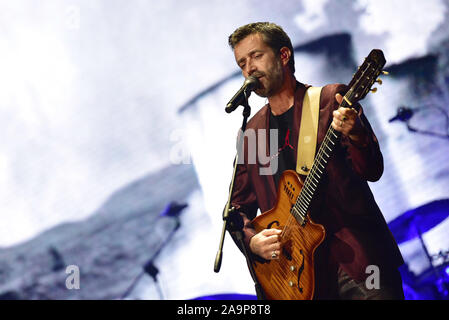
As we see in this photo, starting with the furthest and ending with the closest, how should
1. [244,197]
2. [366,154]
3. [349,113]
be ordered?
[244,197], [366,154], [349,113]

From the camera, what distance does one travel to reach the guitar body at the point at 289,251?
1.92m

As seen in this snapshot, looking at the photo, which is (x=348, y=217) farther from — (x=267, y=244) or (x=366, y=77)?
(x=366, y=77)

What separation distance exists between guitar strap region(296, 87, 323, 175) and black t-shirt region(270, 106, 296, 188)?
0.06 m

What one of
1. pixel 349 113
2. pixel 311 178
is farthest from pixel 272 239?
pixel 349 113

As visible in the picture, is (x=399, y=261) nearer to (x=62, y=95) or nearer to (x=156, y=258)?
(x=156, y=258)

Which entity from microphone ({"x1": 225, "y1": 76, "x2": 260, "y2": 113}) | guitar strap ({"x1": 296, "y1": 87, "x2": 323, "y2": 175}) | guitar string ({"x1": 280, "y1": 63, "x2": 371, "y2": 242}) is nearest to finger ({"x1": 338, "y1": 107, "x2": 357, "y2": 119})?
guitar string ({"x1": 280, "y1": 63, "x2": 371, "y2": 242})

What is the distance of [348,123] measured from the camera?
169cm

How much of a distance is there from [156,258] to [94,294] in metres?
0.45

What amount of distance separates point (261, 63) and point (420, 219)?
1.20 meters

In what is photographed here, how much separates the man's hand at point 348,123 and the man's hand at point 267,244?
0.58 metres

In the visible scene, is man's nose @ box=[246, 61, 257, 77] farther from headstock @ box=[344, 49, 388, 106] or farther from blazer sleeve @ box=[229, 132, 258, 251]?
headstock @ box=[344, 49, 388, 106]

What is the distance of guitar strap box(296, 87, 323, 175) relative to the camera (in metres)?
2.00

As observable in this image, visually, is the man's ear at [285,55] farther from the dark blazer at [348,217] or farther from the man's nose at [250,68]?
the dark blazer at [348,217]
